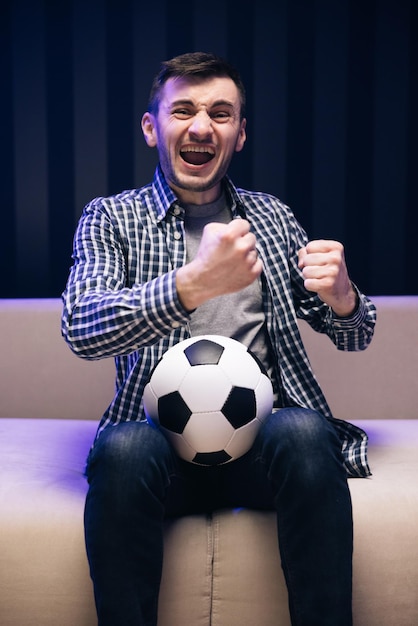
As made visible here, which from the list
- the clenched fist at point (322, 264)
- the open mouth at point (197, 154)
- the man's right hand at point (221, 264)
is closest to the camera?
the man's right hand at point (221, 264)

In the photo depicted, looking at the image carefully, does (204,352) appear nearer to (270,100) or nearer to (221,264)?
(221,264)

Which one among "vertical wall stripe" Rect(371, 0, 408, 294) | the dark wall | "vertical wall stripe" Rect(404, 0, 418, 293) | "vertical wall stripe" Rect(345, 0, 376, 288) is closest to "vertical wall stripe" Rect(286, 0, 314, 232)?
the dark wall

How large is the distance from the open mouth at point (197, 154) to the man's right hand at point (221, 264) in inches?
20.7

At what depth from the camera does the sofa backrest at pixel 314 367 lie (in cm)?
255

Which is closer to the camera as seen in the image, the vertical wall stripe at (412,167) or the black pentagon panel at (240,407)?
the black pentagon panel at (240,407)

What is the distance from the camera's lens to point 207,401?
158cm

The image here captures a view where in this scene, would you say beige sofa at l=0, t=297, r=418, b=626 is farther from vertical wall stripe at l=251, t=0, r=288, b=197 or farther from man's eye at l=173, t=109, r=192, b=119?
vertical wall stripe at l=251, t=0, r=288, b=197

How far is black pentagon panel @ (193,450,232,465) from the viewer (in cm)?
160

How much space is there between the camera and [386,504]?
1.71 m

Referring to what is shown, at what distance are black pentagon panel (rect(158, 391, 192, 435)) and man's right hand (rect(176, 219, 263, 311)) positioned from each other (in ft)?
0.71

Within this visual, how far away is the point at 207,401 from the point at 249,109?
164 centimetres

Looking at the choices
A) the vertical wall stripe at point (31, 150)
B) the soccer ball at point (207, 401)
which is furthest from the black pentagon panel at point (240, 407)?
the vertical wall stripe at point (31, 150)

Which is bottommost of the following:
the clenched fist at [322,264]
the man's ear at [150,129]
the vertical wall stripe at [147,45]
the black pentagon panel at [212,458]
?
the black pentagon panel at [212,458]

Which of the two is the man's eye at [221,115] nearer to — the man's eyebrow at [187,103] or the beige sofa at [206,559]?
the man's eyebrow at [187,103]
